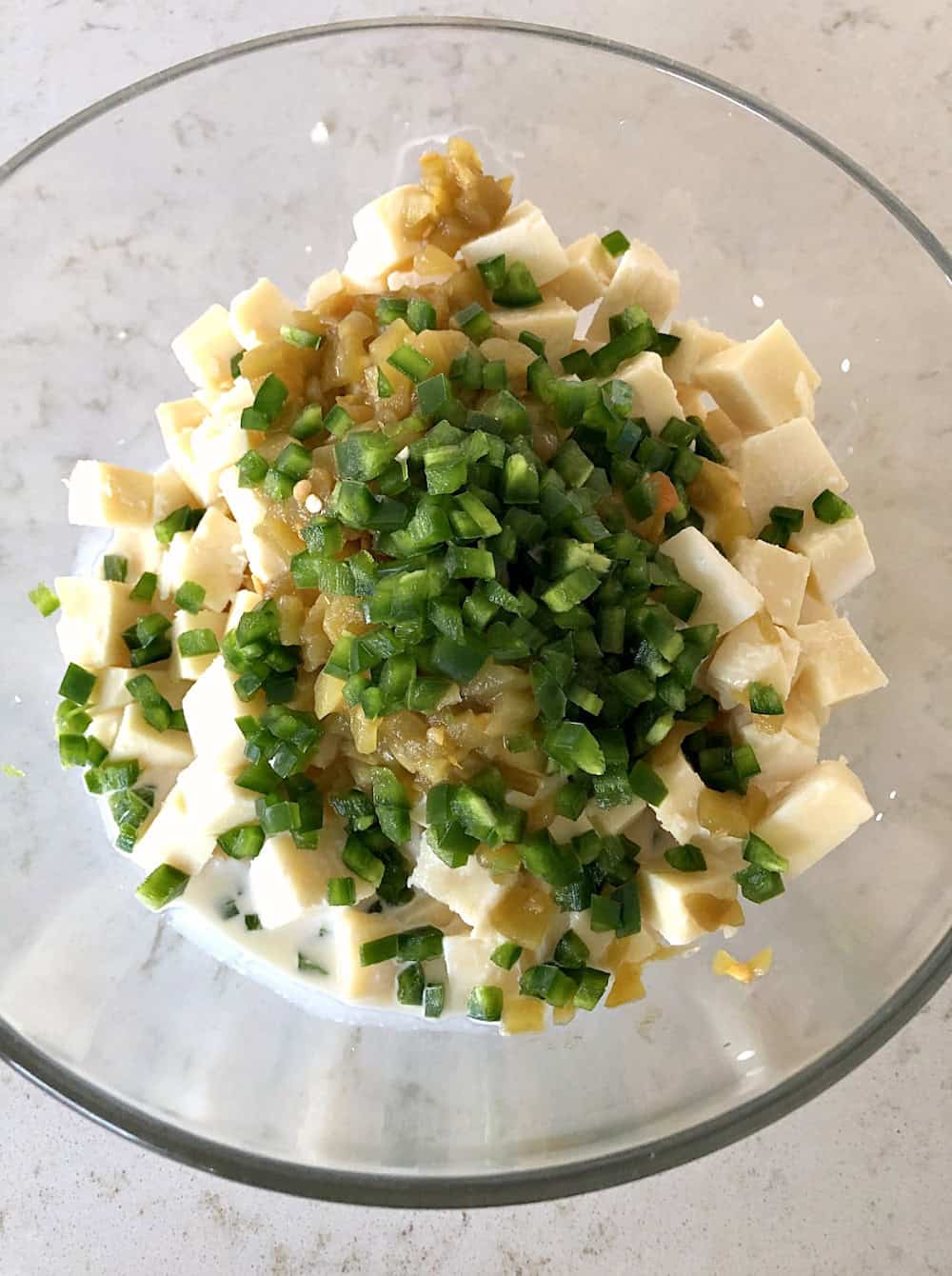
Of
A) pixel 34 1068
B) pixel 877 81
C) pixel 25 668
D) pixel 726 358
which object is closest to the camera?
pixel 34 1068

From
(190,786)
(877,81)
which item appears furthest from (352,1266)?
(877,81)

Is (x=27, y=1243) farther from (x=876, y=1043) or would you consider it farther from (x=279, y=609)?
(x=876, y=1043)

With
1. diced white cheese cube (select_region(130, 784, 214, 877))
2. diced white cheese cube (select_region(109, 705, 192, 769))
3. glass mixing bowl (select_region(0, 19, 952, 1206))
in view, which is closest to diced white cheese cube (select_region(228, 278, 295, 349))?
glass mixing bowl (select_region(0, 19, 952, 1206))

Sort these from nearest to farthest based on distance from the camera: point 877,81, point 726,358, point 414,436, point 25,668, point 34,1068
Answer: point 414,436 < point 34,1068 < point 726,358 < point 25,668 < point 877,81

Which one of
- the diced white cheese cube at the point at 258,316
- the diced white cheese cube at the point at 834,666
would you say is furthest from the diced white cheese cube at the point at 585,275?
the diced white cheese cube at the point at 834,666

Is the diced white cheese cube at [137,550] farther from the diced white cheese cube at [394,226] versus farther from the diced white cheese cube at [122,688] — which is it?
the diced white cheese cube at [394,226]

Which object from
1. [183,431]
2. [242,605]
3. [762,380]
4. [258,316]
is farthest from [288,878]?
[762,380]
